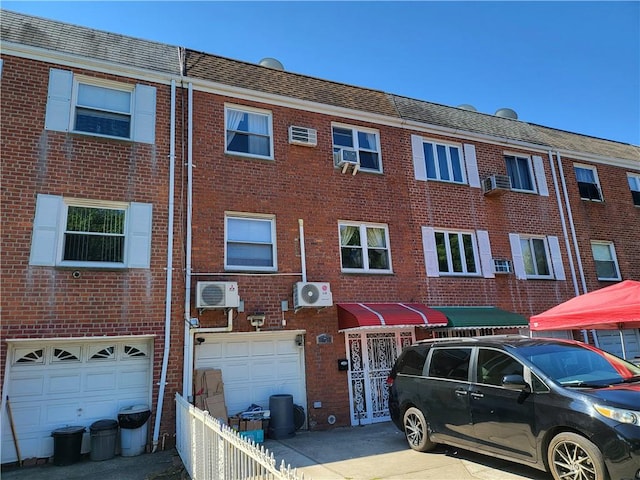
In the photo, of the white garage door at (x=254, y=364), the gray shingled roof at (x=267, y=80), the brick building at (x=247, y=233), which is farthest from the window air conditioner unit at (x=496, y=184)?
the white garage door at (x=254, y=364)

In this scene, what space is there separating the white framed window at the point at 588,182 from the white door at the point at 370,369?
31.1ft

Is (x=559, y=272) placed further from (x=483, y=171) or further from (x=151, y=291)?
(x=151, y=291)

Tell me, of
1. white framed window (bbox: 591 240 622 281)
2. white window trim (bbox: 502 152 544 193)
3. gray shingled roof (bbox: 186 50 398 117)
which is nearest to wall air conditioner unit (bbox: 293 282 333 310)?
gray shingled roof (bbox: 186 50 398 117)

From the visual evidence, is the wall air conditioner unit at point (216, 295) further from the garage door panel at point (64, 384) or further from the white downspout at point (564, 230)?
the white downspout at point (564, 230)

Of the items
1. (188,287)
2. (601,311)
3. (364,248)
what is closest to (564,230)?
(601,311)

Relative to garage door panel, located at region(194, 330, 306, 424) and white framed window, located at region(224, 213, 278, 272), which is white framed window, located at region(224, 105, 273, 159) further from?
garage door panel, located at region(194, 330, 306, 424)

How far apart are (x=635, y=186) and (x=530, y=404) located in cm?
1554

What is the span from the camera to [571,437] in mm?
4855

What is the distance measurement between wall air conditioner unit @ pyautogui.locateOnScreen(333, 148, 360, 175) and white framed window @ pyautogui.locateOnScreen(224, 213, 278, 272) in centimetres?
252

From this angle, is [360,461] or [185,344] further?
[185,344]

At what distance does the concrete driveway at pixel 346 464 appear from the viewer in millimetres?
5999

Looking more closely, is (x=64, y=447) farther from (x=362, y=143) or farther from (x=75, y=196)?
(x=362, y=143)

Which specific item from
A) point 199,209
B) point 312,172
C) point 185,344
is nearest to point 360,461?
point 185,344

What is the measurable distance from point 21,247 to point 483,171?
1269 centimetres
